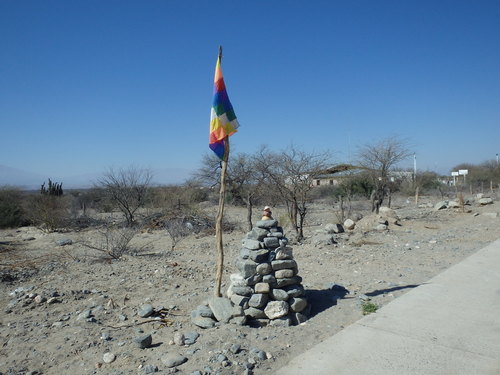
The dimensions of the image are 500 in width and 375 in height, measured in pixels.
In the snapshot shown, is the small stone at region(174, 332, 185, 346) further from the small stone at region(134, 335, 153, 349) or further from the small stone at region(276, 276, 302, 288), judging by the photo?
the small stone at region(276, 276, 302, 288)

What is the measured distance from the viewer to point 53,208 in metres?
17.5

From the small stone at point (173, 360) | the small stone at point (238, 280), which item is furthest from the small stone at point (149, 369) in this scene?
the small stone at point (238, 280)

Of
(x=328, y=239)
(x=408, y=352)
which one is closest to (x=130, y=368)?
(x=408, y=352)

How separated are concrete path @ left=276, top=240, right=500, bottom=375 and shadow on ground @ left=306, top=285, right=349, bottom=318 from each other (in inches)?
28.8

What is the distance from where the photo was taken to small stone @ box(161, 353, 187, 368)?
3.75 meters

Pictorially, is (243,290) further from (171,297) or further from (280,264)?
(171,297)

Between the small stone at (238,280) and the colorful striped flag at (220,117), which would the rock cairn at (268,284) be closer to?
the small stone at (238,280)

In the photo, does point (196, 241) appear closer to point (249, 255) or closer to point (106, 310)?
point (106, 310)

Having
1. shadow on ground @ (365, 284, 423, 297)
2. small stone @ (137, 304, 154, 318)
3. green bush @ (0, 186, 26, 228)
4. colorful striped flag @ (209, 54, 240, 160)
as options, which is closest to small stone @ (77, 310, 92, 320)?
small stone @ (137, 304, 154, 318)

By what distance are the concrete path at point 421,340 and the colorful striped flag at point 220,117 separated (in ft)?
9.52

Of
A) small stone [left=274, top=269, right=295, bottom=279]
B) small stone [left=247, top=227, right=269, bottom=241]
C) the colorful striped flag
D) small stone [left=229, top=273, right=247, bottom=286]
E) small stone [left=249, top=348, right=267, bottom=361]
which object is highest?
the colorful striped flag

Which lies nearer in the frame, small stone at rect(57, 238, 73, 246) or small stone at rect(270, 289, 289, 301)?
small stone at rect(270, 289, 289, 301)

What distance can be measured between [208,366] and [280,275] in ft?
5.19

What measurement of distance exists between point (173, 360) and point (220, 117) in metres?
3.12
